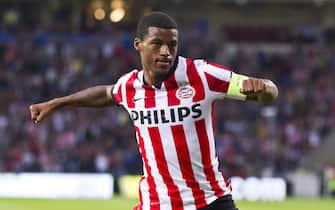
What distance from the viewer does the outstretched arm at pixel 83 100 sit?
7.07 meters

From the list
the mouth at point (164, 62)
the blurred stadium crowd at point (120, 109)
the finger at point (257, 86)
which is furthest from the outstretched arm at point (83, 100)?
the blurred stadium crowd at point (120, 109)

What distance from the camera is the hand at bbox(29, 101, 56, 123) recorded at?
6986 millimetres

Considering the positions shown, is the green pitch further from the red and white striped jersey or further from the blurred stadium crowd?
the red and white striped jersey

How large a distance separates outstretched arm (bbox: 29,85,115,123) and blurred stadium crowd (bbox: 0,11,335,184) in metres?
21.2

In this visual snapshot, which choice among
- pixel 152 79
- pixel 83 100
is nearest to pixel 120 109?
pixel 83 100

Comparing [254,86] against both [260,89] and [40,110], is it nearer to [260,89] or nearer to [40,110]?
[260,89]

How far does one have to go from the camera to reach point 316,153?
31891mm

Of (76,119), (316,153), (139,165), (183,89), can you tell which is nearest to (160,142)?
(183,89)

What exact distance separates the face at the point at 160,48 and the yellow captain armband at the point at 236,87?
439 millimetres

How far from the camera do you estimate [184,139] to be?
643cm

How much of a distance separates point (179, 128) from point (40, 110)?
4.05ft

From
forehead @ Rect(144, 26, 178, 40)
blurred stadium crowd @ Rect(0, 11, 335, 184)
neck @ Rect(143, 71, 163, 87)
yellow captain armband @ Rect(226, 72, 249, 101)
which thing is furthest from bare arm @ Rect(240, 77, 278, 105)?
blurred stadium crowd @ Rect(0, 11, 335, 184)

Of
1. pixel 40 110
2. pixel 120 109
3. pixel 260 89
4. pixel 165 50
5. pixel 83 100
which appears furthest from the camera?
pixel 120 109

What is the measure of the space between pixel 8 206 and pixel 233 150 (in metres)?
10.9
